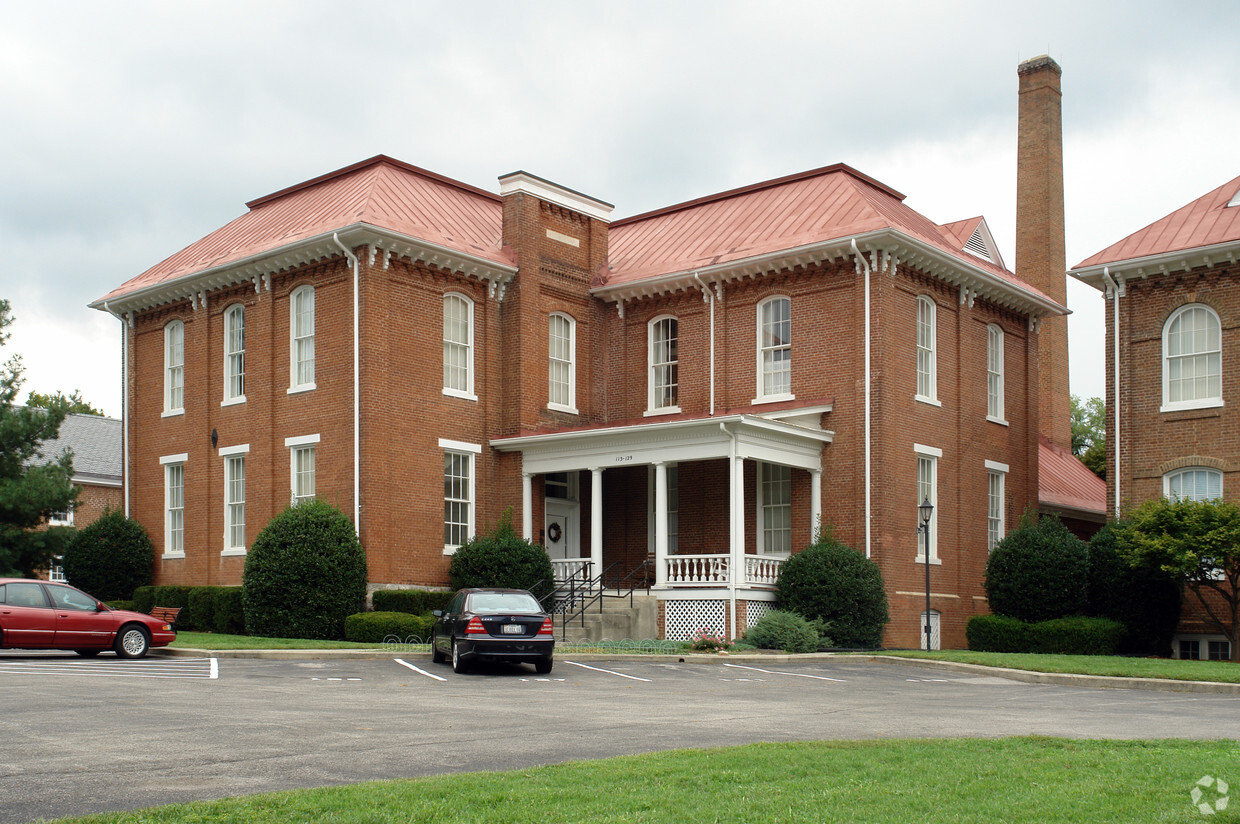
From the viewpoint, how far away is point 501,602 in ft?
66.4

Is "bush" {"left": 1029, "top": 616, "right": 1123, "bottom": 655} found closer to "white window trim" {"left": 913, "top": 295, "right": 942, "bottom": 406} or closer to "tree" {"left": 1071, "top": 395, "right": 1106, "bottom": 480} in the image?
"white window trim" {"left": 913, "top": 295, "right": 942, "bottom": 406}

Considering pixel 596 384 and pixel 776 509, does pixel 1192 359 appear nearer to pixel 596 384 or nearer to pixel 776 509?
pixel 776 509

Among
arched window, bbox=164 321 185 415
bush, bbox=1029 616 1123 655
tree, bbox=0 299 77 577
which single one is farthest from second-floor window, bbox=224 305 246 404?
bush, bbox=1029 616 1123 655

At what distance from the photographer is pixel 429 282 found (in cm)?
2911

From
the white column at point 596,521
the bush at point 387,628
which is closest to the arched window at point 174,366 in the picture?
the bush at point 387,628

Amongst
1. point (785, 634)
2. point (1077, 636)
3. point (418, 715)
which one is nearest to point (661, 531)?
point (785, 634)

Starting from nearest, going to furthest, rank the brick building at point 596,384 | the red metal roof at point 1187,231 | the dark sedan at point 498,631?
the dark sedan at point 498,631, the brick building at point 596,384, the red metal roof at point 1187,231

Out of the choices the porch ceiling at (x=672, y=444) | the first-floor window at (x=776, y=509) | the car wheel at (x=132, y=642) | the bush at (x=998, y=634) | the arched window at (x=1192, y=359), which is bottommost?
the bush at (x=998, y=634)

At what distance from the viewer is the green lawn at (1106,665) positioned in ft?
66.5

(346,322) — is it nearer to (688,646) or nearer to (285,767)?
(688,646)

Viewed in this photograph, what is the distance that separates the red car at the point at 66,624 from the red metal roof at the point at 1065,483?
22.9 meters

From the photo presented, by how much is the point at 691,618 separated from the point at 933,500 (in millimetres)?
6784

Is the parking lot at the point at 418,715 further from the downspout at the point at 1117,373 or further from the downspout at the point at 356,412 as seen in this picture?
the downspout at the point at 1117,373

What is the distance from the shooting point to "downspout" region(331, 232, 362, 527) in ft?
89.2
